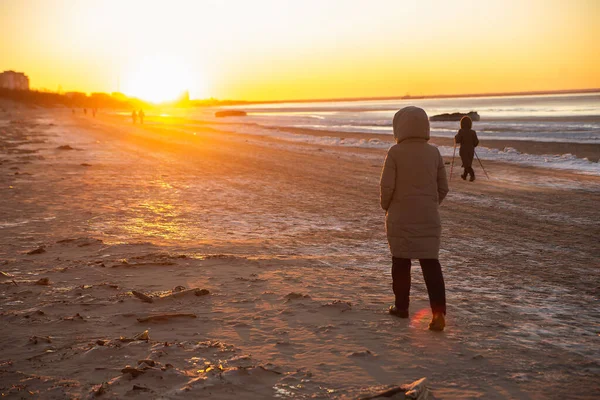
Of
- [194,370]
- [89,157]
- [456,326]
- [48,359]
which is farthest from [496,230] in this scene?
[89,157]

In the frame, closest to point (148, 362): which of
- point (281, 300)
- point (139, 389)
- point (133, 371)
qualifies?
point (133, 371)

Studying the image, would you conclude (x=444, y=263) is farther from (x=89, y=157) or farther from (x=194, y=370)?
(x=89, y=157)

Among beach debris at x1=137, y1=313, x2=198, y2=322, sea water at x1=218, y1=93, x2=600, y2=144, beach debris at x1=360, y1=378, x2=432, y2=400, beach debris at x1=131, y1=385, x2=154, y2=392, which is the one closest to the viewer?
beach debris at x1=360, y1=378, x2=432, y2=400

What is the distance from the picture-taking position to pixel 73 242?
7.76 m

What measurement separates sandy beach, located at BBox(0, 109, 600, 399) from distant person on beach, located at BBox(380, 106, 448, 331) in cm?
47

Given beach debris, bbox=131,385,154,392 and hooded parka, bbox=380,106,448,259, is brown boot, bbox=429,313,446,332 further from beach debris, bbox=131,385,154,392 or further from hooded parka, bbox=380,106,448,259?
beach debris, bbox=131,385,154,392

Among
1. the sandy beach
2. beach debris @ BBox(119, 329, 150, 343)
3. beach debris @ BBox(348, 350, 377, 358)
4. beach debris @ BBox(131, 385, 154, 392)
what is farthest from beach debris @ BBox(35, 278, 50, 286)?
beach debris @ BBox(348, 350, 377, 358)

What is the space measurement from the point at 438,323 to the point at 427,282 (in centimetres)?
35

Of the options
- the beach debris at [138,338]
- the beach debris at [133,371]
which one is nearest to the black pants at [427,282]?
→ the beach debris at [138,338]

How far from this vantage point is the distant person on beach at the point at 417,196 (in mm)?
4633

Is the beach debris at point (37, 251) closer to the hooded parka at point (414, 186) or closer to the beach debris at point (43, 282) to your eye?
the beach debris at point (43, 282)

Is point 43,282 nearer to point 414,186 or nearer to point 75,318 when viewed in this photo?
point 75,318

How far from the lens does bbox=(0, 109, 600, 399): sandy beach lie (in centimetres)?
374

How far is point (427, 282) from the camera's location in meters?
4.76
